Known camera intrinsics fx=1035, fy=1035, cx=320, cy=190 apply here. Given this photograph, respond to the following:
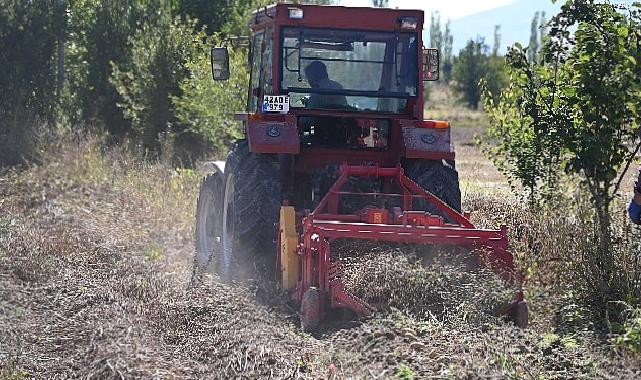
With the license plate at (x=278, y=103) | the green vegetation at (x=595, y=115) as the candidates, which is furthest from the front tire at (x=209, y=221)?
the green vegetation at (x=595, y=115)

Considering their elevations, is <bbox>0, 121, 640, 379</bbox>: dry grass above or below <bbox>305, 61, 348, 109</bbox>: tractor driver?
below

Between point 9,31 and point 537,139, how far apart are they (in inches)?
Answer: 466

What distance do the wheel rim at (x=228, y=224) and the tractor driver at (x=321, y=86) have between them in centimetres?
92

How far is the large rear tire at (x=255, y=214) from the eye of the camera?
25.2 feet

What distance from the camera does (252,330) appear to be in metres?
6.24

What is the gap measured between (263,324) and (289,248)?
67 centimetres

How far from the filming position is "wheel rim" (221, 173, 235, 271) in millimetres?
8258

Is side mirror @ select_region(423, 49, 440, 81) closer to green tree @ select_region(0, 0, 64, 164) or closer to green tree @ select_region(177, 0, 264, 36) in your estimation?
green tree @ select_region(0, 0, 64, 164)

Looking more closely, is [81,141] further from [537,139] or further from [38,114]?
[537,139]

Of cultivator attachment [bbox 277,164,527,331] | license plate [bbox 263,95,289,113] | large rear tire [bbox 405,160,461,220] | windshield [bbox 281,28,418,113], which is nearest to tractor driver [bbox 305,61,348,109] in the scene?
windshield [bbox 281,28,418,113]

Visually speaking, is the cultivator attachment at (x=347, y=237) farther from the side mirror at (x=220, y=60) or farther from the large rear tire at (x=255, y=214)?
the side mirror at (x=220, y=60)

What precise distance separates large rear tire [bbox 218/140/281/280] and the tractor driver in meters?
0.61

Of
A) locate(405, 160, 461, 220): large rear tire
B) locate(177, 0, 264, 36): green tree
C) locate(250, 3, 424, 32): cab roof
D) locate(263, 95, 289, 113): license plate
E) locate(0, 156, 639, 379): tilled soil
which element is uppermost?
locate(177, 0, 264, 36): green tree

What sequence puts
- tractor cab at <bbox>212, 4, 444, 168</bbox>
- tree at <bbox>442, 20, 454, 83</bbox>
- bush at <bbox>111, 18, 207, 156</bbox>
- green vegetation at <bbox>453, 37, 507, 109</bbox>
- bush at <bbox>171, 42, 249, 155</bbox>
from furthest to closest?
tree at <bbox>442, 20, 454, 83</bbox>
green vegetation at <bbox>453, 37, 507, 109</bbox>
bush at <bbox>111, 18, 207, 156</bbox>
bush at <bbox>171, 42, 249, 155</bbox>
tractor cab at <bbox>212, 4, 444, 168</bbox>
